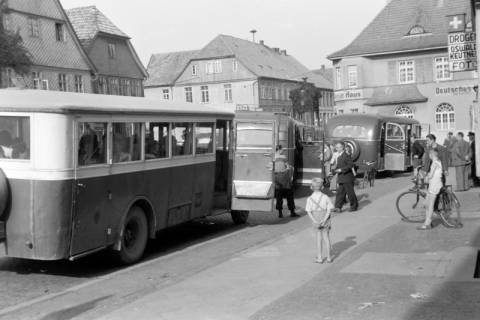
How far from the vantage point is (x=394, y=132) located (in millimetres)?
29047

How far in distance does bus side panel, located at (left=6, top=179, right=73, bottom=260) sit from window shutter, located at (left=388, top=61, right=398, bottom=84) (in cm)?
4838

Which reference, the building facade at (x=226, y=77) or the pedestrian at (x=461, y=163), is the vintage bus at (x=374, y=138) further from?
the building facade at (x=226, y=77)

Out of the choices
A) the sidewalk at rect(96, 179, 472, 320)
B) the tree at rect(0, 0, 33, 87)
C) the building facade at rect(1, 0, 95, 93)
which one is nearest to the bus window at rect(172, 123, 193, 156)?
the sidewalk at rect(96, 179, 472, 320)

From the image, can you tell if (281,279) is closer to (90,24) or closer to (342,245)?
(342,245)

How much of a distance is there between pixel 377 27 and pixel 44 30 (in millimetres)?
27552

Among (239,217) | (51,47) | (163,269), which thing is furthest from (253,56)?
(163,269)

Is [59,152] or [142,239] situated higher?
[59,152]

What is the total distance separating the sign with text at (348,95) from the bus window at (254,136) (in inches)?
1571

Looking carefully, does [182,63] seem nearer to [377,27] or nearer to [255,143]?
[377,27]

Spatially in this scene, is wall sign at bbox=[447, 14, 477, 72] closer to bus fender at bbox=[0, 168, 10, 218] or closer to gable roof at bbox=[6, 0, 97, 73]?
bus fender at bbox=[0, 168, 10, 218]

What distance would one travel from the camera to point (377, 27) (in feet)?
188

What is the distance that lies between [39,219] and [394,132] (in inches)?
877

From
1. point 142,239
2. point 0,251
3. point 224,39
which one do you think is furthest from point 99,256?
point 224,39

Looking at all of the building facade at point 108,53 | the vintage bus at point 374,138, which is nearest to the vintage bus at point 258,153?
the vintage bus at point 374,138
